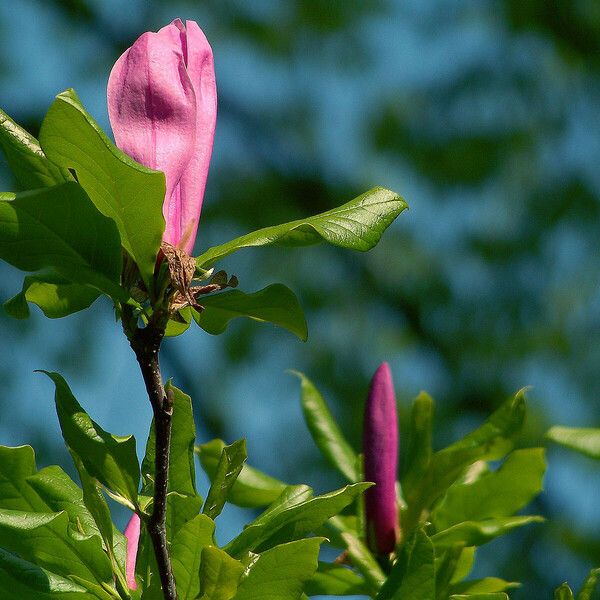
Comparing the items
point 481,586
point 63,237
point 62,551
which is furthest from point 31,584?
point 481,586

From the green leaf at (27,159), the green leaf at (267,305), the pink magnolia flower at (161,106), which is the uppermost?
the pink magnolia flower at (161,106)

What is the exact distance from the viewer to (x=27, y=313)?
Answer: 0.74 metres

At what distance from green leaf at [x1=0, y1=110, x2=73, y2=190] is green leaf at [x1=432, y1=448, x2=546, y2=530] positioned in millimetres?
610

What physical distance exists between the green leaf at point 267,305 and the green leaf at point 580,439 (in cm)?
37

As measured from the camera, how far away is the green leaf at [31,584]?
0.72m

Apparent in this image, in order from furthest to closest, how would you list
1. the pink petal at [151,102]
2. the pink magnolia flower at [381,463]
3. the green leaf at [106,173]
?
the pink magnolia flower at [381,463], the pink petal at [151,102], the green leaf at [106,173]

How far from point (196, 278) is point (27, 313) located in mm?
133

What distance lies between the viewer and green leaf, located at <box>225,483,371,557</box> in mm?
723

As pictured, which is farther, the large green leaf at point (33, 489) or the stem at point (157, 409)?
the large green leaf at point (33, 489)

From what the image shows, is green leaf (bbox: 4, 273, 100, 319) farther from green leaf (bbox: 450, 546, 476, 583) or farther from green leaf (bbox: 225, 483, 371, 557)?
green leaf (bbox: 450, 546, 476, 583)

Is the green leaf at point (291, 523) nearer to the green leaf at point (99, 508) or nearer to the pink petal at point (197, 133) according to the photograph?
the green leaf at point (99, 508)

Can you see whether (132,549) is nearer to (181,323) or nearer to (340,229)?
(181,323)

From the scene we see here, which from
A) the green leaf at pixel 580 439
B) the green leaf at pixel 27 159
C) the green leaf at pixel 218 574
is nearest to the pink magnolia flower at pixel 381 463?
the green leaf at pixel 580 439

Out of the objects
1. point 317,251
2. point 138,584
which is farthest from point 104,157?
point 317,251
